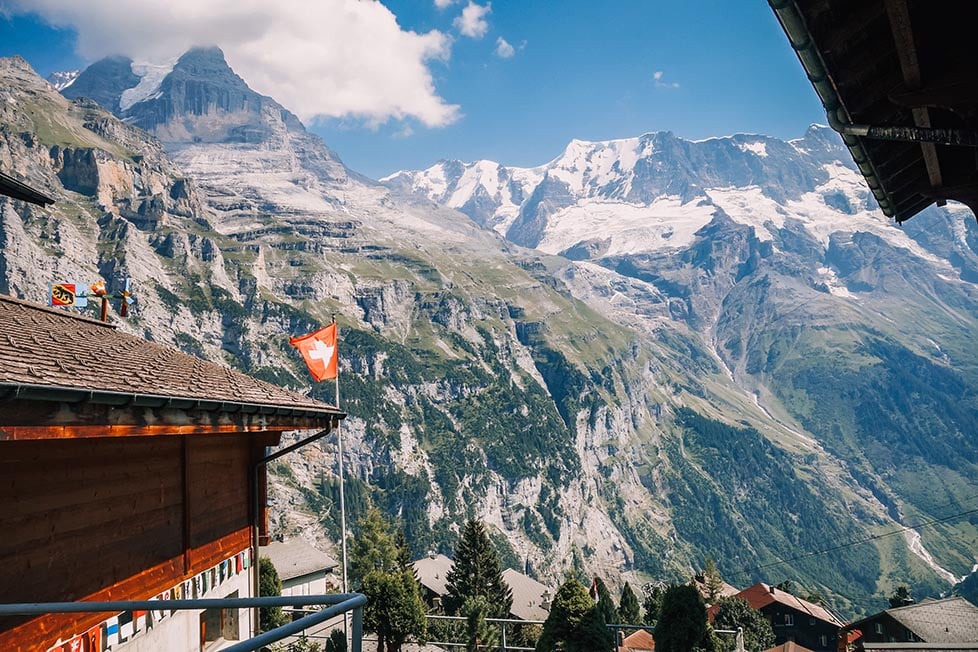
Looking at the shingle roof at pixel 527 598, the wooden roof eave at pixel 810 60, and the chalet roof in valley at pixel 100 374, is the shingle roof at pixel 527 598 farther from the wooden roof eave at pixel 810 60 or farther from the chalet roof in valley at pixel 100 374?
the wooden roof eave at pixel 810 60

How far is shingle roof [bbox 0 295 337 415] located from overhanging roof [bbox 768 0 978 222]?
7278 millimetres

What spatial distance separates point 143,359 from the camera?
29.6 feet

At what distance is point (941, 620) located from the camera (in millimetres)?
62344

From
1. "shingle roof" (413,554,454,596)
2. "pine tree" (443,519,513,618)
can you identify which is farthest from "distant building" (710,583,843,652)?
"shingle roof" (413,554,454,596)

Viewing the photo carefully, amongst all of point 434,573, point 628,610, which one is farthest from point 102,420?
point 434,573

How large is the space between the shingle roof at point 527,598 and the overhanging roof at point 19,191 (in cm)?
8720

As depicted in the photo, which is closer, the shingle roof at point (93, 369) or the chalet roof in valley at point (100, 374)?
the chalet roof in valley at point (100, 374)

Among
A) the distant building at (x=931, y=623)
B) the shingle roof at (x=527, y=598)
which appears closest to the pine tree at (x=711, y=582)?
the distant building at (x=931, y=623)

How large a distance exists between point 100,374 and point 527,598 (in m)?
106

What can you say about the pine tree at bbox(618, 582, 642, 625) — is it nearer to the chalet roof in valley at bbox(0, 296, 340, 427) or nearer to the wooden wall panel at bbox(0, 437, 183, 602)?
the chalet roof in valley at bbox(0, 296, 340, 427)

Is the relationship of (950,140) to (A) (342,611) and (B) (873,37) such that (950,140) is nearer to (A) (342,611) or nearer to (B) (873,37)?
(B) (873,37)

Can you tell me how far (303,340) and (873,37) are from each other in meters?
17.5

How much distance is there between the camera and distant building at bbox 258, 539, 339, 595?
65.9 metres

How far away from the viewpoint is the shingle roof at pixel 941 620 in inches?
2293
